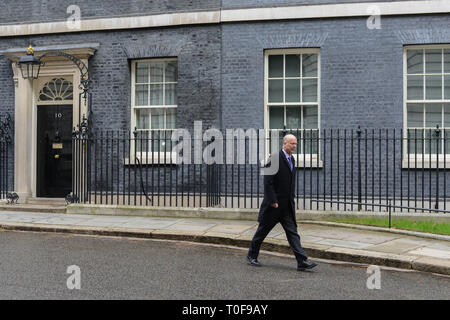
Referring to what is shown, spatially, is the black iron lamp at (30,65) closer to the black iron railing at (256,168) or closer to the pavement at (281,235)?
the black iron railing at (256,168)

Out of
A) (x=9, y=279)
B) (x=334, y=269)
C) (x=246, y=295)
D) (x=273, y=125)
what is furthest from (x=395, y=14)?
(x=9, y=279)

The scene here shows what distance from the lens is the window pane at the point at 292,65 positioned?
11.6 meters

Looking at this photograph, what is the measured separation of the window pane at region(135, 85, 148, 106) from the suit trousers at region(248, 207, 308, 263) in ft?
22.0

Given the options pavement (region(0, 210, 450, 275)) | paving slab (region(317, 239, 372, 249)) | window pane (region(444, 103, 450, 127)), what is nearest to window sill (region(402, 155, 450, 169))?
window pane (region(444, 103, 450, 127))

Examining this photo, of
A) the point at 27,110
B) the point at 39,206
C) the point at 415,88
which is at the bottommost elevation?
the point at 39,206

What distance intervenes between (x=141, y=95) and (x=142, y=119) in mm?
599

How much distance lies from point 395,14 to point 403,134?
264cm

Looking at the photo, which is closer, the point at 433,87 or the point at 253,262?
the point at 253,262

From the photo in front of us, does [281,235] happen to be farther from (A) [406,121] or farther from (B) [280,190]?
(A) [406,121]

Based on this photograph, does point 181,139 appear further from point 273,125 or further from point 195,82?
point 273,125

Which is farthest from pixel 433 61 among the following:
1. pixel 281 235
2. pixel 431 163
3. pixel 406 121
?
pixel 281 235

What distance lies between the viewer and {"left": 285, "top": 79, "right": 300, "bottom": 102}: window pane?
1157 cm

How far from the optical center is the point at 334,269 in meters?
6.50

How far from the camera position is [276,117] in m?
11.7
